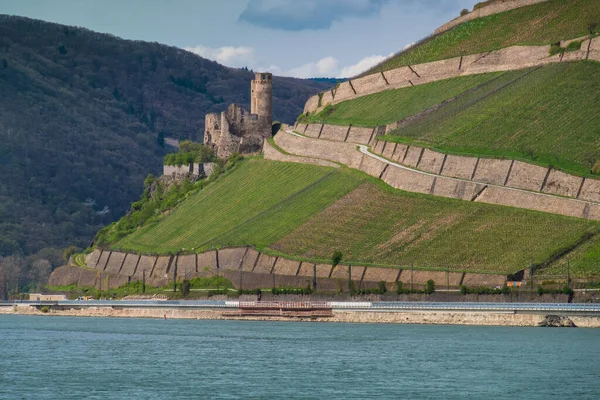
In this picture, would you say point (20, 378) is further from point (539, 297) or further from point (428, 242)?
point (428, 242)

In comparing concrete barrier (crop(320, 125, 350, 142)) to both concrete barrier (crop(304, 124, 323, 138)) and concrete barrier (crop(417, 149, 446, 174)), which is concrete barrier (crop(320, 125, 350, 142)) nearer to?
concrete barrier (crop(304, 124, 323, 138))

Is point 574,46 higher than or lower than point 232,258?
higher

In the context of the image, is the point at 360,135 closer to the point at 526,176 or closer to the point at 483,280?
→ the point at 526,176

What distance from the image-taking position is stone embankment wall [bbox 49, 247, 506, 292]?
131625 millimetres

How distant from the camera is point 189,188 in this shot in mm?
193875

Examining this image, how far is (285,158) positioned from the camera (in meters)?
181

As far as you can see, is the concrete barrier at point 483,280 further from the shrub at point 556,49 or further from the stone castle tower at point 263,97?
the stone castle tower at point 263,97

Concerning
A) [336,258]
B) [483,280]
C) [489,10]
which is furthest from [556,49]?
[483,280]

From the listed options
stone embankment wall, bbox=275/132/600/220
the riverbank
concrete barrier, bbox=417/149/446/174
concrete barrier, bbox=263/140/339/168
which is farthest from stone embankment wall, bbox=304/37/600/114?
the riverbank

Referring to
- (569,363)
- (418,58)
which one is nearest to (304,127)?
(418,58)

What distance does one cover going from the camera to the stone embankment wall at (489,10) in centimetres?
18400

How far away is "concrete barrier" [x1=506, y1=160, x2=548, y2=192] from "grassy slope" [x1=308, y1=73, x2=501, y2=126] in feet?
93.1

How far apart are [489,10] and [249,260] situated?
54.5m

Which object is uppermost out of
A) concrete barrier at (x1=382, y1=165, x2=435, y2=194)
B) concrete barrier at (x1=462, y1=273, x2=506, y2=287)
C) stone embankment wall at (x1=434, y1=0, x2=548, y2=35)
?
stone embankment wall at (x1=434, y1=0, x2=548, y2=35)
